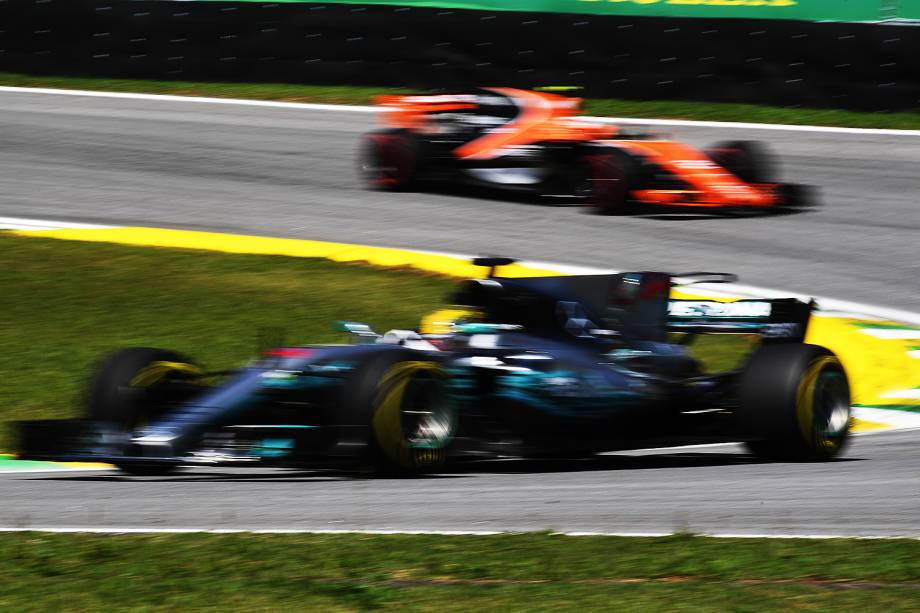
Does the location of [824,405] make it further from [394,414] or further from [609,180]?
[609,180]

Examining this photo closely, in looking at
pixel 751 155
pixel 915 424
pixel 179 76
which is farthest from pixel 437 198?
pixel 915 424

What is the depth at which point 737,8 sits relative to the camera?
18.6 metres

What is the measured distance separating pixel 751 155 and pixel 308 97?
7508 mm

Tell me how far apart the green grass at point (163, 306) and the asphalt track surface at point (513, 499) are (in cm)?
209

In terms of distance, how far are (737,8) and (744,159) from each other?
12.6 ft

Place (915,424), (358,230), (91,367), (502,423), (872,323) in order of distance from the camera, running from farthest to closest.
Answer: (358,230)
(872,323)
(91,367)
(915,424)
(502,423)

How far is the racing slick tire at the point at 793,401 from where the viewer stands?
780 centimetres

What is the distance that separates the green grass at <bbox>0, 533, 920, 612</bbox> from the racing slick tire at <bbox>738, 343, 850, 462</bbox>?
1.84m

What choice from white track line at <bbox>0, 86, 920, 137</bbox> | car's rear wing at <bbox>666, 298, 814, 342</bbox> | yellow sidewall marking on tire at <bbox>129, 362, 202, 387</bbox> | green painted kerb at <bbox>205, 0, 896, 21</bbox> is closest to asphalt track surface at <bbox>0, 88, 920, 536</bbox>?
white track line at <bbox>0, 86, 920, 137</bbox>

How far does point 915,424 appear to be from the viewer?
9367 mm

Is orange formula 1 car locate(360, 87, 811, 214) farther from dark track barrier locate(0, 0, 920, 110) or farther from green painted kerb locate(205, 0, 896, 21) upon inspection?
green painted kerb locate(205, 0, 896, 21)

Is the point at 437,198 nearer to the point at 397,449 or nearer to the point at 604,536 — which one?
the point at 397,449

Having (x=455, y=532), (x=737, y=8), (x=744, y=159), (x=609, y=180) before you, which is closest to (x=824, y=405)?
(x=455, y=532)

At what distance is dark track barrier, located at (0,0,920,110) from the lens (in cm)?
1836
